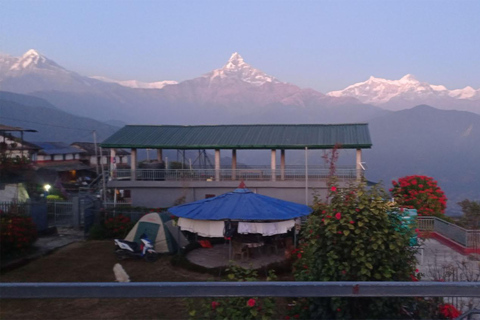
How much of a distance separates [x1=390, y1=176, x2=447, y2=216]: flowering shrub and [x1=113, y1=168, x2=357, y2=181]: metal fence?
15.5 feet

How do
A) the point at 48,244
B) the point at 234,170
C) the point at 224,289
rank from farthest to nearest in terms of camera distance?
the point at 234,170 → the point at 48,244 → the point at 224,289

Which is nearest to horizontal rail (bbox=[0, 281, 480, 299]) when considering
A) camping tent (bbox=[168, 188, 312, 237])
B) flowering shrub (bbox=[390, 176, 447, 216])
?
camping tent (bbox=[168, 188, 312, 237])

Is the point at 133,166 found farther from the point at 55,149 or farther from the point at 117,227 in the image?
the point at 55,149

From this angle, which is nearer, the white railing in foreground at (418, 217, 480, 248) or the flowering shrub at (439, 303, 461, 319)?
the flowering shrub at (439, 303, 461, 319)

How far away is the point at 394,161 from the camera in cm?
8525

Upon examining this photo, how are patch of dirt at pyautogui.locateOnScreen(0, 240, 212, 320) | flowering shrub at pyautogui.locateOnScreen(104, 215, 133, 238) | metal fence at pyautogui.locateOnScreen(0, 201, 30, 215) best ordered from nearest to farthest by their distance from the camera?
patch of dirt at pyautogui.locateOnScreen(0, 240, 212, 320), metal fence at pyautogui.locateOnScreen(0, 201, 30, 215), flowering shrub at pyautogui.locateOnScreen(104, 215, 133, 238)

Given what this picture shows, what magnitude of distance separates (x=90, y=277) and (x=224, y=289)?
10.4 meters

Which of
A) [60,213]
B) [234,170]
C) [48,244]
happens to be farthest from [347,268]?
[234,170]

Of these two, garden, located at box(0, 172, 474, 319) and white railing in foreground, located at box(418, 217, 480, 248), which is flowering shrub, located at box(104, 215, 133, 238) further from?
garden, located at box(0, 172, 474, 319)

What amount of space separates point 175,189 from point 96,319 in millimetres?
19011

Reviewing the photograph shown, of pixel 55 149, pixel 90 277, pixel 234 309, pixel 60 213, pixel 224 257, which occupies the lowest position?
pixel 224 257

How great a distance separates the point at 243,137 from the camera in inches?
1025

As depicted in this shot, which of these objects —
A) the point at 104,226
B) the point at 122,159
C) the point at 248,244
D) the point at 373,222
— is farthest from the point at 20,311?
the point at 122,159

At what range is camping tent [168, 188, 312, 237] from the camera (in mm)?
12539
